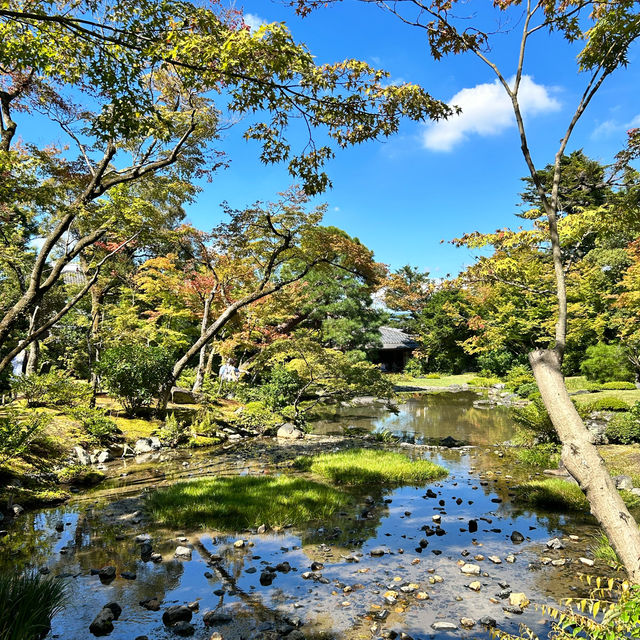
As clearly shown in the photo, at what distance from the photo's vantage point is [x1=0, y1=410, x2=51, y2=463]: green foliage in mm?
6578

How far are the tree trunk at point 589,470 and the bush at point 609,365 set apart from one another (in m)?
22.0

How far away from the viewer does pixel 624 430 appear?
11.4 metres

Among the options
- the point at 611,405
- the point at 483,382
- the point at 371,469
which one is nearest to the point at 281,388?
the point at 371,469

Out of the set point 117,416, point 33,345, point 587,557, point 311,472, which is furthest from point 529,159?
point 33,345

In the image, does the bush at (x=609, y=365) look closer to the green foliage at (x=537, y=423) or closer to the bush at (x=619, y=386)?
the bush at (x=619, y=386)

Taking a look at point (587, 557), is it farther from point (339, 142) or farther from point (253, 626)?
point (339, 142)

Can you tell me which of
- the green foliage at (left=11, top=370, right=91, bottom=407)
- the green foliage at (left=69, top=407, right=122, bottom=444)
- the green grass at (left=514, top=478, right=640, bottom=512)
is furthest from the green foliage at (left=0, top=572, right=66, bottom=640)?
the green grass at (left=514, top=478, right=640, bottom=512)

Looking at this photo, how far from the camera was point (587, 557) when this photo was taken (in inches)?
210

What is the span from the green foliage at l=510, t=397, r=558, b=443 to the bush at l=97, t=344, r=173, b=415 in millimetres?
10624

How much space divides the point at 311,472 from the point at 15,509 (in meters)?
5.65

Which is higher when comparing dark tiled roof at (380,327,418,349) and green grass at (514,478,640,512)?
dark tiled roof at (380,327,418,349)

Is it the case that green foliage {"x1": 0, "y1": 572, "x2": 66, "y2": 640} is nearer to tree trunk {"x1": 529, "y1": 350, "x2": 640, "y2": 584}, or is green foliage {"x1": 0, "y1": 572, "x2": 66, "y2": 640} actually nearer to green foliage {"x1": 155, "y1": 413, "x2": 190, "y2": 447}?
tree trunk {"x1": 529, "y1": 350, "x2": 640, "y2": 584}

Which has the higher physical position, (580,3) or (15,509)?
(580,3)

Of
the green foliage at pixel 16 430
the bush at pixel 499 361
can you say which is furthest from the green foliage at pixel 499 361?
the green foliage at pixel 16 430
